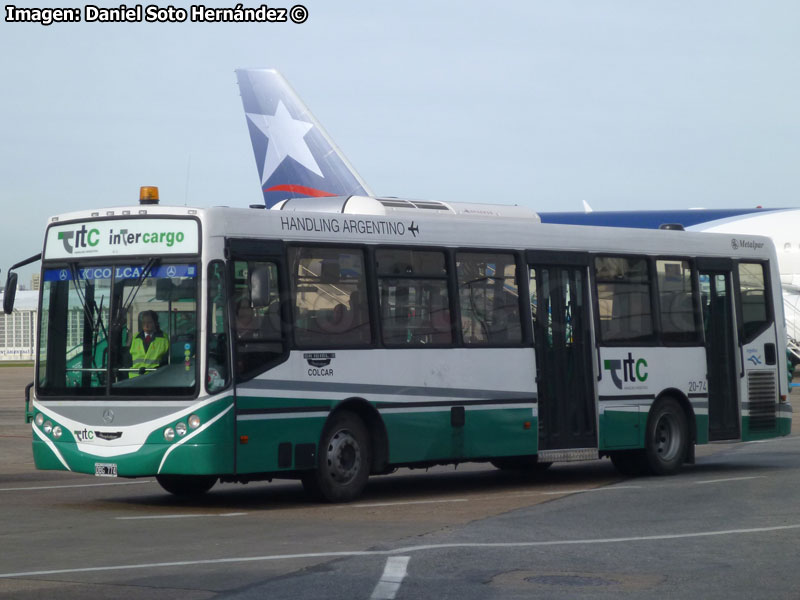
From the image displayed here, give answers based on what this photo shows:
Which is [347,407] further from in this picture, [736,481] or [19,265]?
[736,481]

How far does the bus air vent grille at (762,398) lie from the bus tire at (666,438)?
3.60ft

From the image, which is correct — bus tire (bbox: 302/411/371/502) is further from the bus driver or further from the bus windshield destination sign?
the bus windshield destination sign

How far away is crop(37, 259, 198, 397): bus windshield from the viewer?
1295 cm

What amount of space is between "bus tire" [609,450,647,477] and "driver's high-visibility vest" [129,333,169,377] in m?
6.25

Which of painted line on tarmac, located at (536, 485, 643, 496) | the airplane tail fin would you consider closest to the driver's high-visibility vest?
painted line on tarmac, located at (536, 485, 643, 496)

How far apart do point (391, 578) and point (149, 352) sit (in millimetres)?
5028

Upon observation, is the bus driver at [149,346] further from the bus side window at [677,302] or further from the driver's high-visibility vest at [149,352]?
the bus side window at [677,302]

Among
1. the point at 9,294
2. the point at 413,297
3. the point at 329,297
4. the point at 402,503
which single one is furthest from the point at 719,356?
the point at 9,294

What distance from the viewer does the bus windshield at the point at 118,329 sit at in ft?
42.5

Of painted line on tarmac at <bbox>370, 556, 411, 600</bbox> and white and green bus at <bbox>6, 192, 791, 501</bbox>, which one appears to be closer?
painted line on tarmac at <bbox>370, 556, 411, 600</bbox>

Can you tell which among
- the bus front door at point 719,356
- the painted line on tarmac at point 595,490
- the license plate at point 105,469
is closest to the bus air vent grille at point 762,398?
the bus front door at point 719,356

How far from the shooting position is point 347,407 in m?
14.1

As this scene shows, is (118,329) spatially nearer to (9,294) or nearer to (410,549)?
(9,294)

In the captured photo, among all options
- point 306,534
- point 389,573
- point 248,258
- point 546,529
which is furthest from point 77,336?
point 389,573
